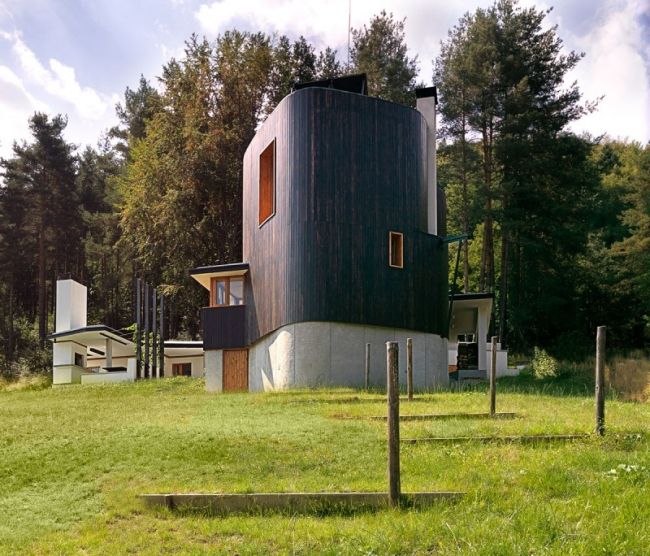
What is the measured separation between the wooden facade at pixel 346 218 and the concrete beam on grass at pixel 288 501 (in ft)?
45.4

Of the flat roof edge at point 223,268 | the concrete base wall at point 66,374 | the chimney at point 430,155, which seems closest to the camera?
the chimney at point 430,155

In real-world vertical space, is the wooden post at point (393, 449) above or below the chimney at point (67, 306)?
below

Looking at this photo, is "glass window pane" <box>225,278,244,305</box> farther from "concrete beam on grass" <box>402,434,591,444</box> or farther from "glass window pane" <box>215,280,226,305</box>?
"concrete beam on grass" <box>402,434,591,444</box>

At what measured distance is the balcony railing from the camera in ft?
86.3

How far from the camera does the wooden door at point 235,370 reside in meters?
26.2

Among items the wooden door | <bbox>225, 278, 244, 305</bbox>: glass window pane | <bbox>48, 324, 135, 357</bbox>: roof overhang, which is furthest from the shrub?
<bbox>48, 324, 135, 357</bbox>: roof overhang

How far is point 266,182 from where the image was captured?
25453 mm

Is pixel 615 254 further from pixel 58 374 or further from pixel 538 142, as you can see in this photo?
pixel 58 374

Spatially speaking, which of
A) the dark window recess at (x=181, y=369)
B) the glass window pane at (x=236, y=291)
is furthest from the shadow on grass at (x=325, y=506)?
the dark window recess at (x=181, y=369)

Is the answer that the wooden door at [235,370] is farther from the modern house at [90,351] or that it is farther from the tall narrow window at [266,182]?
the modern house at [90,351]

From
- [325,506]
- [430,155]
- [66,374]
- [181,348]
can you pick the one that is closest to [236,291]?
[430,155]

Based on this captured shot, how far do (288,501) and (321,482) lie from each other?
2.64 ft

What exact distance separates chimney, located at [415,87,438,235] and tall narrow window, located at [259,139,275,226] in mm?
5187

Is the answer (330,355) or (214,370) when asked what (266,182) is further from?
(330,355)
